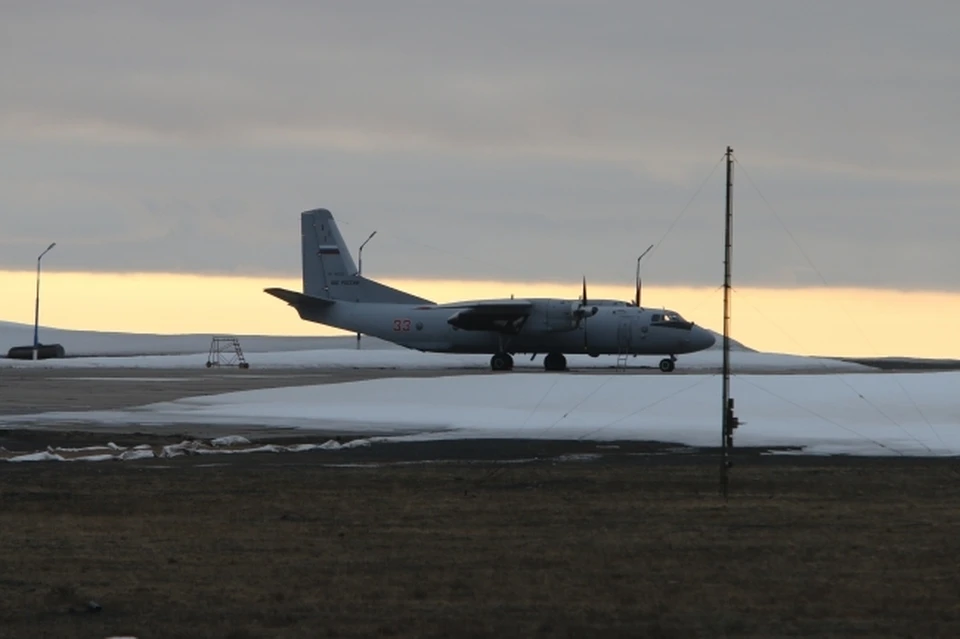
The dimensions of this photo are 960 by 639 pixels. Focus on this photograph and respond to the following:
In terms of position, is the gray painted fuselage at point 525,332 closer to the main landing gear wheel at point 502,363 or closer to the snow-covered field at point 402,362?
the main landing gear wheel at point 502,363

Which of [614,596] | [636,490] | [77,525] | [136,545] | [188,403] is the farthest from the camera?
[188,403]

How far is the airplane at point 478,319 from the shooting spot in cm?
8025

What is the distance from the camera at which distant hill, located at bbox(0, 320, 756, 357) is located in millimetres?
165150

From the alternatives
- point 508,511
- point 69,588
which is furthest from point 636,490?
point 69,588

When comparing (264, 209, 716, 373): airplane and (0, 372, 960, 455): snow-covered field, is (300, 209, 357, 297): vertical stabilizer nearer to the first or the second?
(264, 209, 716, 373): airplane

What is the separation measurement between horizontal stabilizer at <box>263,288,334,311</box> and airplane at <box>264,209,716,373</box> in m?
0.05

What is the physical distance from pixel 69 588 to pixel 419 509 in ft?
25.0

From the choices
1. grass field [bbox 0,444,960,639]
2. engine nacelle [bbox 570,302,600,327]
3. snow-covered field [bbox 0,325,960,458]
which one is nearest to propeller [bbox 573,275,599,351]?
engine nacelle [bbox 570,302,600,327]

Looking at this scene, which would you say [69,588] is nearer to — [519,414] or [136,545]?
[136,545]

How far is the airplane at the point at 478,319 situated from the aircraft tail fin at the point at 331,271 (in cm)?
6

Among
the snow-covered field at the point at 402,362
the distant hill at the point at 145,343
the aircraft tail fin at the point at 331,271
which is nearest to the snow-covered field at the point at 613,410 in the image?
the aircraft tail fin at the point at 331,271

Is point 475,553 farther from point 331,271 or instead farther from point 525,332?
point 331,271

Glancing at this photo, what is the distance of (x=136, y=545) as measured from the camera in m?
17.5

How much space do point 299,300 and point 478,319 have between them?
10734mm
